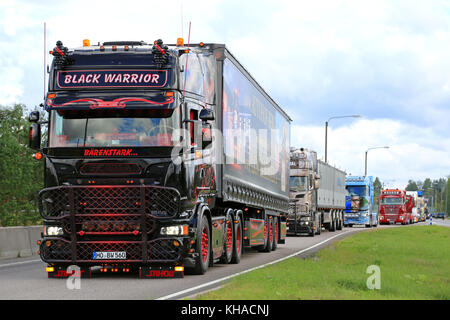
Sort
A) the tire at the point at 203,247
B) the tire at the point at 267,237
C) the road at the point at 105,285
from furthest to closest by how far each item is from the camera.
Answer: the tire at the point at 267,237
the tire at the point at 203,247
the road at the point at 105,285

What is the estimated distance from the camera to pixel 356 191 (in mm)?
60375

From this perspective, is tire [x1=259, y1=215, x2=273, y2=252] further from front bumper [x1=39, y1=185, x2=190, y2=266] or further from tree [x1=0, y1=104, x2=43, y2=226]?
tree [x1=0, y1=104, x2=43, y2=226]

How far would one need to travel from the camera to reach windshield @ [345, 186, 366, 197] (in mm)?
60125

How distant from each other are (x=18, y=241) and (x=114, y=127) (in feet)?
27.7

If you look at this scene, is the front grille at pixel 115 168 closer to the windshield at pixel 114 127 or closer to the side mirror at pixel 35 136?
the windshield at pixel 114 127

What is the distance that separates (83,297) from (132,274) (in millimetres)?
4061

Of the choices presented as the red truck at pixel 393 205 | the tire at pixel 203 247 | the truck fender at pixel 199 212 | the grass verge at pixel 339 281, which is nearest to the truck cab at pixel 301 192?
the grass verge at pixel 339 281

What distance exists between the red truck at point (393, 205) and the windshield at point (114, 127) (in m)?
64.3

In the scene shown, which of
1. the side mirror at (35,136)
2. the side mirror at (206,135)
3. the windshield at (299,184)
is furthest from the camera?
the windshield at (299,184)

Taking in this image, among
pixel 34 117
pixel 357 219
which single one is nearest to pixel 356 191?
pixel 357 219

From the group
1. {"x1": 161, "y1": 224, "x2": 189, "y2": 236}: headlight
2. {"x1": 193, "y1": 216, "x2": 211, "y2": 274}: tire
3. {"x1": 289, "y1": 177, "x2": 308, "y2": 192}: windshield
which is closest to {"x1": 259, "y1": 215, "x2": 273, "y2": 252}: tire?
{"x1": 193, "y1": 216, "x2": 211, "y2": 274}: tire

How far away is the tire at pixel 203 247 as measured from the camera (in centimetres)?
1438
